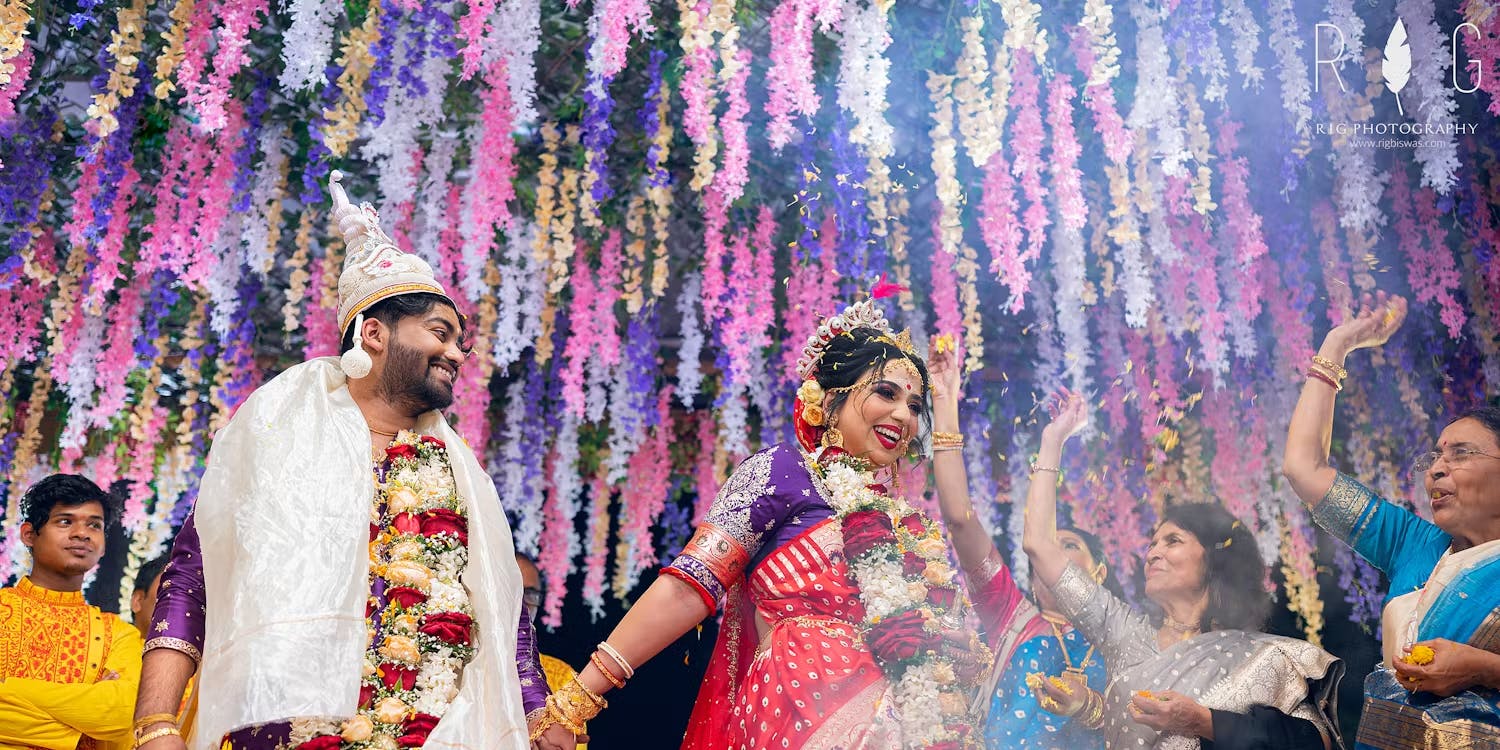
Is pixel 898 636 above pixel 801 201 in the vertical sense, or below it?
below

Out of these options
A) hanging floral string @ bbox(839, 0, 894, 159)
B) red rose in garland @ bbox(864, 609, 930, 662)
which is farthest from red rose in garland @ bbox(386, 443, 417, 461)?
hanging floral string @ bbox(839, 0, 894, 159)

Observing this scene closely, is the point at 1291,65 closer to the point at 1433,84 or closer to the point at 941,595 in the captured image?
the point at 1433,84

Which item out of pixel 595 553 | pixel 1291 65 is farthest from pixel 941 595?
pixel 595 553

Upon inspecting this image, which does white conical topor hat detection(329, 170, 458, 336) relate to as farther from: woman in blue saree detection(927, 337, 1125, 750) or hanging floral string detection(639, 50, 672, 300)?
hanging floral string detection(639, 50, 672, 300)

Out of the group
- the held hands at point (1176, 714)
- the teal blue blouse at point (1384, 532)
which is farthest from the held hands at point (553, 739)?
the teal blue blouse at point (1384, 532)

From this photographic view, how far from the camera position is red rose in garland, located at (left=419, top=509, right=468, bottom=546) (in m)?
2.87

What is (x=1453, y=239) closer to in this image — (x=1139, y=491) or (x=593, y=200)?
(x=1139, y=491)

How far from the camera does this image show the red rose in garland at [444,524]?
287 centimetres

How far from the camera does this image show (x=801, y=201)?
536cm

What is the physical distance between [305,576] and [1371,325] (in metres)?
3.19

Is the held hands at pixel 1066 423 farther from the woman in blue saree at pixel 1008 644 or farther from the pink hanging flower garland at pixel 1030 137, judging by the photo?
the pink hanging flower garland at pixel 1030 137

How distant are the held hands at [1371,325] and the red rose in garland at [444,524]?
2679 millimetres

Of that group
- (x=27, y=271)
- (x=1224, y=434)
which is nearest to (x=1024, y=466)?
(x=1224, y=434)

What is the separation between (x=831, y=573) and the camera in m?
3.11
